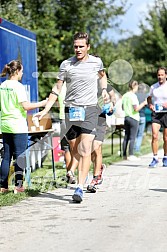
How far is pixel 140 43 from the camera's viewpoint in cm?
4547

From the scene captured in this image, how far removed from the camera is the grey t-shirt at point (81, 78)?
30.1 ft

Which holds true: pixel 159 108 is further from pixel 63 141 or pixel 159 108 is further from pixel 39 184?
pixel 39 184

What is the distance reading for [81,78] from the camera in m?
9.18

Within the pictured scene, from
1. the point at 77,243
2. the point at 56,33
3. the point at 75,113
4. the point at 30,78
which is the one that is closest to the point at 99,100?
the point at 75,113

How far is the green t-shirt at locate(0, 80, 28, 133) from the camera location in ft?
31.8

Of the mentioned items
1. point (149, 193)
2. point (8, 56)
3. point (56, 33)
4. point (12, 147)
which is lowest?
point (149, 193)

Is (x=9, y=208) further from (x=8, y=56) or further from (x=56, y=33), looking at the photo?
(x=56, y=33)

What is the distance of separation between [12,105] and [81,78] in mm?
1165

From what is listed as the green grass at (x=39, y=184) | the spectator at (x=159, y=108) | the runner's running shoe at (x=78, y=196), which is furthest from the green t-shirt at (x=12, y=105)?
the spectator at (x=159, y=108)

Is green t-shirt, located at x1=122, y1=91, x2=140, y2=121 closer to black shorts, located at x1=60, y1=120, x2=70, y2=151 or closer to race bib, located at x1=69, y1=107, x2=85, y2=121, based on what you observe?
black shorts, located at x1=60, y1=120, x2=70, y2=151

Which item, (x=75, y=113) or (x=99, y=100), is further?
(x=99, y=100)

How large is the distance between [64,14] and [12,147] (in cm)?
2248

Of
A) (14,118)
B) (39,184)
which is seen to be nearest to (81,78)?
(14,118)

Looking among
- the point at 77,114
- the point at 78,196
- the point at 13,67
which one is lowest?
the point at 78,196
